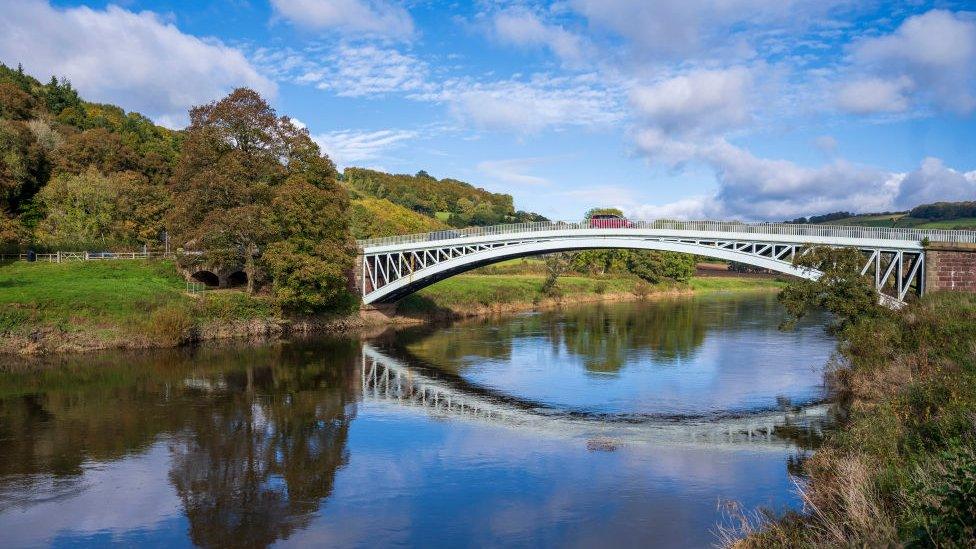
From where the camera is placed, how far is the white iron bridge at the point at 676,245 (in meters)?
33.8

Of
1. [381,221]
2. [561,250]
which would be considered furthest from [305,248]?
[381,221]

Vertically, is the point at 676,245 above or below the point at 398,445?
above

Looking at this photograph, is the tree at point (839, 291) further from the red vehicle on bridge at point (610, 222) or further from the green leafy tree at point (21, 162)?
the green leafy tree at point (21, 162)

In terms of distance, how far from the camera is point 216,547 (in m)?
14.8

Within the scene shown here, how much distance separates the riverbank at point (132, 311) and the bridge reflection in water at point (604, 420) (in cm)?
1595

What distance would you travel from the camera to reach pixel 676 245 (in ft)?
131

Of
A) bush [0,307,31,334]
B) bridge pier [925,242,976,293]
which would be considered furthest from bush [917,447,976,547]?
bush [0,307,31,334]

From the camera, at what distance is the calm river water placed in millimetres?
15969

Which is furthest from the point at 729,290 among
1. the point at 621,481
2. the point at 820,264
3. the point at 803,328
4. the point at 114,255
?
the point at 621,481

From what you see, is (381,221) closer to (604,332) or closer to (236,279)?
(236,279)

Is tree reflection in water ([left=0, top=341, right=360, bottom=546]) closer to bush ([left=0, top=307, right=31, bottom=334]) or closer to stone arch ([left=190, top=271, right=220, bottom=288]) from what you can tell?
bush ([left=0, top=307, right=31, bottom=334])

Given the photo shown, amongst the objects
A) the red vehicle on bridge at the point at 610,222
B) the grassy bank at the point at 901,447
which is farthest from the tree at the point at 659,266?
the grassy bank at the point at 901,447

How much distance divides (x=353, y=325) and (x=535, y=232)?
1657 cm

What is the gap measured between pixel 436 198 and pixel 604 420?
128632 mm
